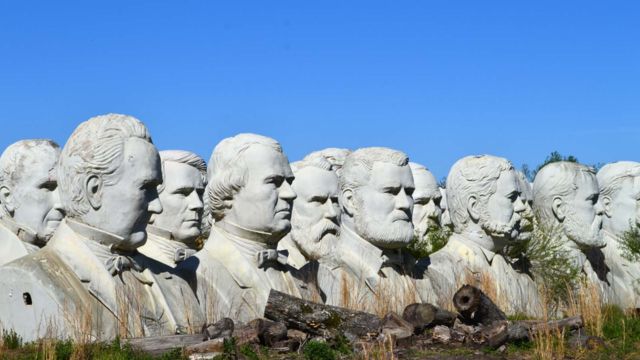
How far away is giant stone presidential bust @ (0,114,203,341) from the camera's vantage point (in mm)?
11469

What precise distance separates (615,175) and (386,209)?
684 cm

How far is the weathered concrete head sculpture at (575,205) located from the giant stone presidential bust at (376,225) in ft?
13.7

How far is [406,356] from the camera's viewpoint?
1186 cm

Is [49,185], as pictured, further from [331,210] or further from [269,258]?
[269,258]

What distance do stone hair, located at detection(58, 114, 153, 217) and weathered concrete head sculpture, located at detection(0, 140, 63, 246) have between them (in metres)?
4.86

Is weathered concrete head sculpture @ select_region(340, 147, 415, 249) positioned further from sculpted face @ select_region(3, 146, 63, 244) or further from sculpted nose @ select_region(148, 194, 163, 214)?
sculpted nose @ select_region(148, 194, 163, 214)

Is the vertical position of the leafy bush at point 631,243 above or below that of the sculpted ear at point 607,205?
below

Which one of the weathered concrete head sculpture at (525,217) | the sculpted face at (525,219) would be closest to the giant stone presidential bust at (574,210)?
the weathered concrete head sculpture at (525,217)

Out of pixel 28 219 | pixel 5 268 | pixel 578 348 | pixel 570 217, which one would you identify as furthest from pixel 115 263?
pixel 570 217

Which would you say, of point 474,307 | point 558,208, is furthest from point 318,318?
point 558,208

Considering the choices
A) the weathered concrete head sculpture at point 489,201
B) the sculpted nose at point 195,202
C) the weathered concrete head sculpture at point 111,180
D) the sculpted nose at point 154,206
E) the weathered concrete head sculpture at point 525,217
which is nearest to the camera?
the weathered concrete head sculpture at point 111,180

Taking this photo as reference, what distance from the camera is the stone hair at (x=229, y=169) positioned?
14445 millimetres

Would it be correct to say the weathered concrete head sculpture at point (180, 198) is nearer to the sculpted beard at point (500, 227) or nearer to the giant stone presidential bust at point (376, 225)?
the giant stone presidential bust at point (376, 225)

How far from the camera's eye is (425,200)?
74.3 feet
